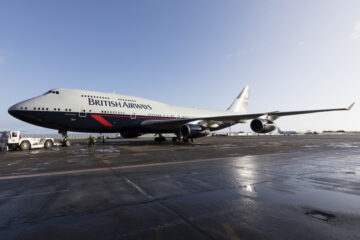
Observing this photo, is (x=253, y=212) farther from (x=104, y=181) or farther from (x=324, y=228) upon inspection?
(x=104, y=181)

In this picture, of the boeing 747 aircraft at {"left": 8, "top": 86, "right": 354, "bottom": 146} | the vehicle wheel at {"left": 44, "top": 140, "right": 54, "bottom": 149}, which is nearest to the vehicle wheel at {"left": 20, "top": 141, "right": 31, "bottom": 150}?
the vehicle wheel at {"left": 44, "top": 140, "right": 54, "bottom": 149}

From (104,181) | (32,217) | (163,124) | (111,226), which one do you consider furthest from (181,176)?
(163,124)

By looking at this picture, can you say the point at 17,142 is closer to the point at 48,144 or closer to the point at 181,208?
the point at 48,144

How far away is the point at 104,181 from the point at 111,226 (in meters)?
2.87

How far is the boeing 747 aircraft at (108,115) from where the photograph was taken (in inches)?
624

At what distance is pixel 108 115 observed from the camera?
18.6 meters

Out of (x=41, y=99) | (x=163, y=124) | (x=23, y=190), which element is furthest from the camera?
(x=163, y=124)

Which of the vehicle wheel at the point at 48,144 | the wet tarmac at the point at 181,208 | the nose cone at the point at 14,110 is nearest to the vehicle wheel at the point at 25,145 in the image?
the vehicle wheel at the point at 48,144

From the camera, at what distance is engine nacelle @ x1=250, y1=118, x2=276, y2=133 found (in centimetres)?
1781

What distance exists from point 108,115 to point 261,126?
15053mm

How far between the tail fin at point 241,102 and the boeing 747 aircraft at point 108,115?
49.6 ft

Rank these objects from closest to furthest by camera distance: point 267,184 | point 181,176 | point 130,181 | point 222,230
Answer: point 222,230 → point 267,184 → point 130,181 → point 181,176

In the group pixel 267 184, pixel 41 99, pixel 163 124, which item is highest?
pixel 41 99

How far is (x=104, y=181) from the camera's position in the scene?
5207mm
